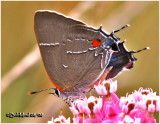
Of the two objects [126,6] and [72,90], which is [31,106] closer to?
[72,90]

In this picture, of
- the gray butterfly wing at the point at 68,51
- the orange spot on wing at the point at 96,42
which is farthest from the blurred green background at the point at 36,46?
the orange spot on wing at the point at 96,42

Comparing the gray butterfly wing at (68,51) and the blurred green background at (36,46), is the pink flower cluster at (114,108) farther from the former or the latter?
the blurred green background at (36,46)

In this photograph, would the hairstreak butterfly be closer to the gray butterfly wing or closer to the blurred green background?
the gray butterfly wing

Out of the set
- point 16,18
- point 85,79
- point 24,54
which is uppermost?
point 16,18

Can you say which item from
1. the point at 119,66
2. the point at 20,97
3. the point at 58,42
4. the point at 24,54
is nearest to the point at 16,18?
the point at 24,54

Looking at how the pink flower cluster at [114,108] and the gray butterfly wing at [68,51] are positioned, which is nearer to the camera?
the pink flower cluster at [114,108]

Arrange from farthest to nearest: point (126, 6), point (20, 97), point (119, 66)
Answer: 1. point (126, 6)
2. point (20, 97)
3. point (119, 66)

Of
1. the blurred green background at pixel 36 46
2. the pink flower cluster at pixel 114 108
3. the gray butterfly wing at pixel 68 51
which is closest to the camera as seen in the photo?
the pink flower cluster at pixel 114 108
